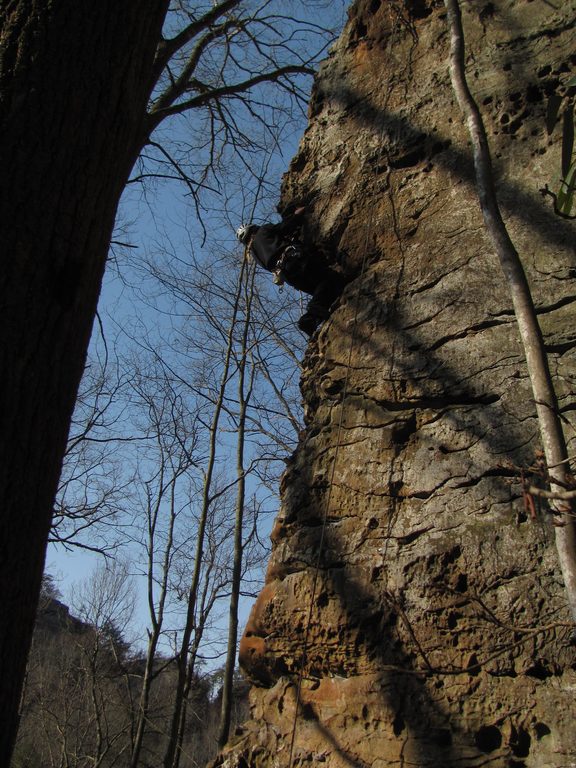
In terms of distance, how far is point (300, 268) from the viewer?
14.9ft

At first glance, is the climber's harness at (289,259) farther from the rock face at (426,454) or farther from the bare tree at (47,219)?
the bare tree at (47,219)

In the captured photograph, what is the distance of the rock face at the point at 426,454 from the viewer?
8.76ft

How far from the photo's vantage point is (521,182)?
11.7 ft

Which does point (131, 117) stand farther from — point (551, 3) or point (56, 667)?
point (56, 667)

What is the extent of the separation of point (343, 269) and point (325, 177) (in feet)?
2.50

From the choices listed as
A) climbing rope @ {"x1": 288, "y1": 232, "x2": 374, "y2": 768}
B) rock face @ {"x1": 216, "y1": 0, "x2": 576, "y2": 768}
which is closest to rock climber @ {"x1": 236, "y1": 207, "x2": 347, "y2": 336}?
rock face @ {"x1": 216, "y1": 0, "x2": 576, "y2": 768}

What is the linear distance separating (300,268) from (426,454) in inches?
71.7

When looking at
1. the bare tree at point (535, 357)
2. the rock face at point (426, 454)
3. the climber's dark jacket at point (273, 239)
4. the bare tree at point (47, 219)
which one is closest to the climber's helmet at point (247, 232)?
the climber's dark jacket at point (273, 239)

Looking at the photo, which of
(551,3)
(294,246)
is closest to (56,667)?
(294,246)

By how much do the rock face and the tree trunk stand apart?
4.38ft

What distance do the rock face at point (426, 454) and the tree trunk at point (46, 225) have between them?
1.33 meters

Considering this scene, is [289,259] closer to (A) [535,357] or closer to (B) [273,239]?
(B) [273,239]

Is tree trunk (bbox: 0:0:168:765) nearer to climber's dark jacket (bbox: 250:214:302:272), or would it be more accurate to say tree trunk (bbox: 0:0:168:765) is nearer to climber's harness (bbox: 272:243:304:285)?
climber's harness (bbox: 272:243:304:285)

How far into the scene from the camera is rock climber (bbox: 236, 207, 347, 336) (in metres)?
4.48
